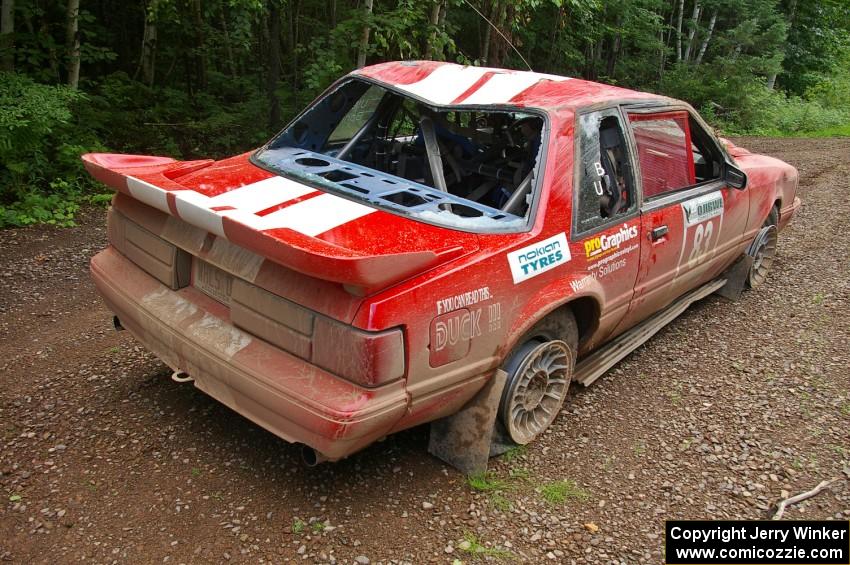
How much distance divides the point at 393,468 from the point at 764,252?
4.07 meters

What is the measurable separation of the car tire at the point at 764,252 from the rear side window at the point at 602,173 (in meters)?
2.35

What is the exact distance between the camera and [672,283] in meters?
4.09

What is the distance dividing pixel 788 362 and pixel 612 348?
4.23 ft

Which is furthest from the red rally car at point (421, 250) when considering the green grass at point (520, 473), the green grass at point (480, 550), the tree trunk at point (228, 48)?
the tree trunk at point (228, 48)

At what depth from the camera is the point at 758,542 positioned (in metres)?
2.87

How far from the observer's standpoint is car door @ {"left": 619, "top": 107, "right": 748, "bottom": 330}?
146 inches

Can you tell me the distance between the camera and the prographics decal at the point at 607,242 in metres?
3.26

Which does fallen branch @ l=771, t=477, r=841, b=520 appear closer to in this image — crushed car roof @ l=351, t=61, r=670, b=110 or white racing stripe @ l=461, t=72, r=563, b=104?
crushed car roof @ l=351, t=61, r=670, b=110

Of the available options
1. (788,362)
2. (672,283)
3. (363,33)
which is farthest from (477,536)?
(363,33)

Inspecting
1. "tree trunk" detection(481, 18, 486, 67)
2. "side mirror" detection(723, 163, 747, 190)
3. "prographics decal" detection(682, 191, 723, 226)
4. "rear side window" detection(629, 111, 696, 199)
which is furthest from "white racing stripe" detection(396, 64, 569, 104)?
"tree trunk" detection(481, 18, 486, 67)

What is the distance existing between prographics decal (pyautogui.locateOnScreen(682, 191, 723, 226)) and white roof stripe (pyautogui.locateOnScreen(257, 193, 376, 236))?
2088mm

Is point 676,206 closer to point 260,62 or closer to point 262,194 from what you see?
point 262,194

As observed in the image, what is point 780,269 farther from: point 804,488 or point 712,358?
point 804,488

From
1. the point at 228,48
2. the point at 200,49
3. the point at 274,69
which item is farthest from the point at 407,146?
the point at 228,48
